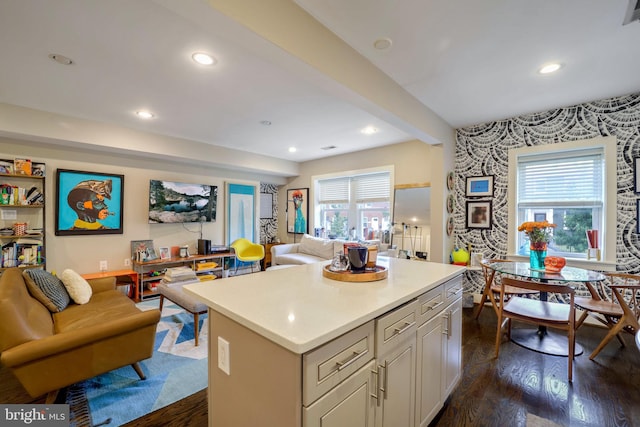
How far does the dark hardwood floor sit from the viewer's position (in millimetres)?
1755

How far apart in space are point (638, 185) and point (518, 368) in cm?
241

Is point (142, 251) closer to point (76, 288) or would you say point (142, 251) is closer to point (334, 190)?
point (76, 288)

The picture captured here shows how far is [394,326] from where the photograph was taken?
1274mm

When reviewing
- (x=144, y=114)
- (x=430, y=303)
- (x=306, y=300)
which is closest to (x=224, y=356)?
(x=306, y=300)

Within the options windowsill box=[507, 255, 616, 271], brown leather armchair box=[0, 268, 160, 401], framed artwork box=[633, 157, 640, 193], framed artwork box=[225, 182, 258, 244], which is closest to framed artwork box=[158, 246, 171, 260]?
framed artwork box=[225, 182, 258, 244]

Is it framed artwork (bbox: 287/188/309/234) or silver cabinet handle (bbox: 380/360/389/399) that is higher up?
framed artwork (bbox: 287/188/309/234)

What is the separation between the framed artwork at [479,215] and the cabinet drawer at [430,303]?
267 centimetres

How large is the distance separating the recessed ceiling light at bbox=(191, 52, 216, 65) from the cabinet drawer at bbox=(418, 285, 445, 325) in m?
2.40

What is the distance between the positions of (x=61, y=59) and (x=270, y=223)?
4.90 m

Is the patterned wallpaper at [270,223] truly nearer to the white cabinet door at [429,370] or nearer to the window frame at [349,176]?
the window frame at [349,176]

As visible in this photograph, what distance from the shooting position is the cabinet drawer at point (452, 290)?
179cm

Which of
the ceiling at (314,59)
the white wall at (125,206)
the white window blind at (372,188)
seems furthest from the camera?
the white window blind at (372,188)

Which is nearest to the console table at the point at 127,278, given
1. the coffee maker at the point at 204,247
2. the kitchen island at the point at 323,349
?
the coffee maker at the point at 204,247

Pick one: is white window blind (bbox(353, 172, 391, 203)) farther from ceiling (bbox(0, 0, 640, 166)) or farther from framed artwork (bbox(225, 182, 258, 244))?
framed artwork (bbox(225, 182, 258, 244))
